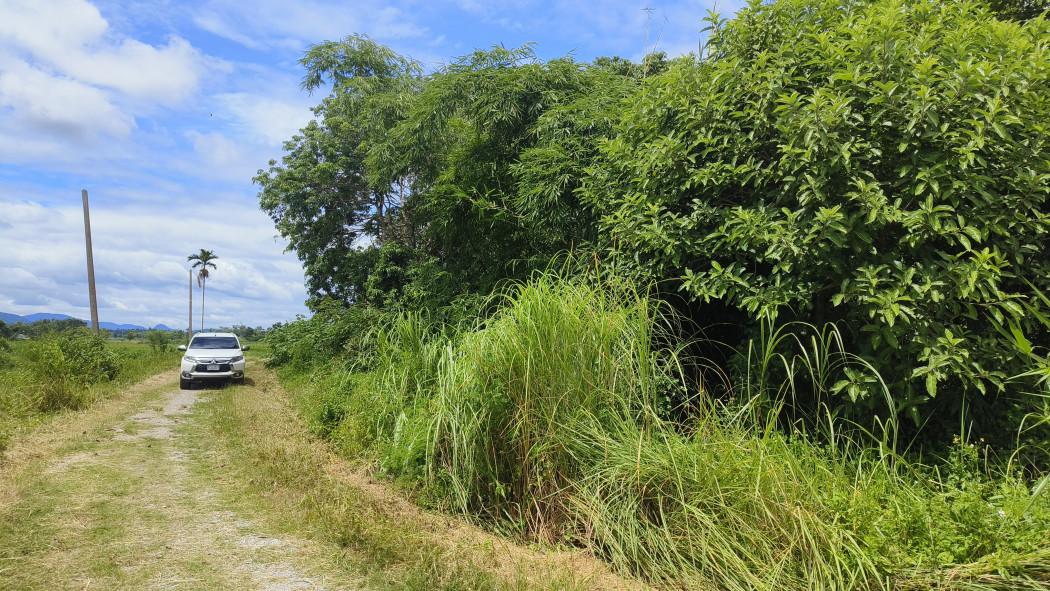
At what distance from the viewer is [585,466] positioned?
4.19 metres

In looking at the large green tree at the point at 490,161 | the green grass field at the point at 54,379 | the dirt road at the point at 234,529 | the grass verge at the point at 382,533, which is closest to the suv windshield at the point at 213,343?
the green grass field at the point at 54,379

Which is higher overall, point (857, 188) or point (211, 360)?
point (857, 188)

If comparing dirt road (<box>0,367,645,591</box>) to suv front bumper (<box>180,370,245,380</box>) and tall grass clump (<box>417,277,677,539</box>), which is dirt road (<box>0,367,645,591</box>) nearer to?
tall grass clump (<box>417,277,677,539</box>)

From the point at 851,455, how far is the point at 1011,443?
1108 mm

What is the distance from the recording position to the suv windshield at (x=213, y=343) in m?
15.5

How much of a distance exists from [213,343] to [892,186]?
54.6 ft

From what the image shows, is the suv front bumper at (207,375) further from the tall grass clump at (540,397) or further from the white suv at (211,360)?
the tall grass clump at (540,397)

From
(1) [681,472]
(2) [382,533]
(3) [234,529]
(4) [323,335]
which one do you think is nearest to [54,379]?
(4) [323,335]

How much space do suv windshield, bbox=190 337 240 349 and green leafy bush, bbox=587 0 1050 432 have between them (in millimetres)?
14606

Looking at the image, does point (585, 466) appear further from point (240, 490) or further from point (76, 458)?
point (76, 458)

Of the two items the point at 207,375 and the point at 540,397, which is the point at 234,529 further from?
the point at 207,375

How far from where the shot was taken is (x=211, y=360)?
1470 centimetres

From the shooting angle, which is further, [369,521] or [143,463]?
[143,463]

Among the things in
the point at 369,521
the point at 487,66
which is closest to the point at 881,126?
the point at 369,521
